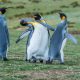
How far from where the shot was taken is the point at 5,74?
13.9 meters

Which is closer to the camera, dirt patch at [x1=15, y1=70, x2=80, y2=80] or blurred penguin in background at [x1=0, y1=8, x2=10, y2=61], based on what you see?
dirt patch at [x1=15, y1=70, x2=80, y2=80]

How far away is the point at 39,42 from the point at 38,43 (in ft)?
0.17

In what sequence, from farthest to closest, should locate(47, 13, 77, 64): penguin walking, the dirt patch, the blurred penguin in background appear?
the blurred penguin in background
locate(47, 13, 77, 64): penguin walking
the dirt patch

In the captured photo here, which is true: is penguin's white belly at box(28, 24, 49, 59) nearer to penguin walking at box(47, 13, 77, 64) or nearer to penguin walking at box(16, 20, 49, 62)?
penguin walking at box(16, 20, 49, 62)

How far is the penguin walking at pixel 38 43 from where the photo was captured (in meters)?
17.8

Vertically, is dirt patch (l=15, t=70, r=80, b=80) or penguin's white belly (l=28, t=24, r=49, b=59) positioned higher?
penguin's white belly (l=28, t=24, r=49, b=59)

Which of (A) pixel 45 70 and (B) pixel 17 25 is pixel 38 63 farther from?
(B) pixel 17 25

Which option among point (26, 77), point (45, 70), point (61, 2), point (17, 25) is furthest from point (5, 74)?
point (61, 2)

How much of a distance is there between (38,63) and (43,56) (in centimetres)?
53

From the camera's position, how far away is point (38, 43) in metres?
17.9

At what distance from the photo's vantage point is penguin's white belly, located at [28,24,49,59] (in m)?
17.8

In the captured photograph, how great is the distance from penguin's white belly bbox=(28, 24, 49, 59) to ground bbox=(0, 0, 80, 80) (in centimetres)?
58

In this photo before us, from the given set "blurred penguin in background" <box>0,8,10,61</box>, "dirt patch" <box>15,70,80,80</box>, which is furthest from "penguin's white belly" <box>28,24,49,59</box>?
"dirt patch" <box>15,70,80,80</box>

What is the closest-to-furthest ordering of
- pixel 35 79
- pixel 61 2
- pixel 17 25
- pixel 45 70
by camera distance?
pixel 35 79 < pixel 45 70 < pixel 17 25 < pixel 61 2
